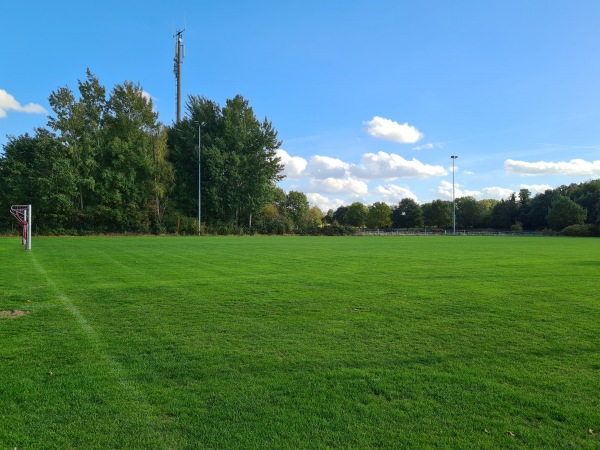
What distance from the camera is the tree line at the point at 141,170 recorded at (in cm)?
4878

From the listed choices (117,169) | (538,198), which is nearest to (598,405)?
(117,169)

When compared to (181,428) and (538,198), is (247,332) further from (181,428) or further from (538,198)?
(538,198)

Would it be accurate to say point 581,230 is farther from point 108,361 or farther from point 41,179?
point 108,361

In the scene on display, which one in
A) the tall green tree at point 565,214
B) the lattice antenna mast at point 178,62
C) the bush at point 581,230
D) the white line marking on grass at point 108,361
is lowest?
the white line marking on grass at point 108,361

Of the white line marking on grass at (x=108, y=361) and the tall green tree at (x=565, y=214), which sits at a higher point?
the tall green tree at (x=565, y=214)

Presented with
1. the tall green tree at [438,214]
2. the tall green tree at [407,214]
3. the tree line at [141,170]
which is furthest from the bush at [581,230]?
the tall green tree at [407,214]

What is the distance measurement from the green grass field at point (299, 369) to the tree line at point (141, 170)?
4553 cm

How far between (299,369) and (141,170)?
55433mm

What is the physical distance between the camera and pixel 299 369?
4.87 metres

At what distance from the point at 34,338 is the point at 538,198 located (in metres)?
119

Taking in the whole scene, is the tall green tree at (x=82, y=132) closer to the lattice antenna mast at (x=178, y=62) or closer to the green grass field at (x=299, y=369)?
the lattice antenna mast at (x=178, y=62)

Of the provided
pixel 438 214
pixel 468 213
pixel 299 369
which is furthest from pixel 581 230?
pixel 299 369

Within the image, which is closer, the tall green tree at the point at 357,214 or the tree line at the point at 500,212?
the tree line at the point at 500,212

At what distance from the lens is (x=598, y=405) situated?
3932mm
